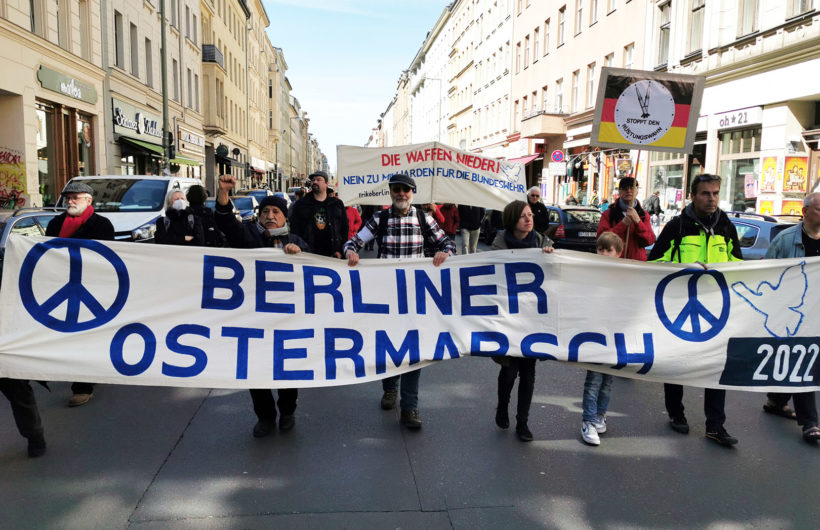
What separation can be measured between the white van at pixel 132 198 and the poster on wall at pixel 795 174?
14731 mm

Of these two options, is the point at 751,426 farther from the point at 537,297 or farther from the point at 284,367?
the point at 284,367

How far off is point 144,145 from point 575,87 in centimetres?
2044

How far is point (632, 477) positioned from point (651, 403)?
176cm

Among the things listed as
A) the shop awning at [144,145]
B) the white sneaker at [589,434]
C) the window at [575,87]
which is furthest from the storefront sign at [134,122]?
the white sneaker at [589,434]

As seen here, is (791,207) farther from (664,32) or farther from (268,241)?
(268,241)

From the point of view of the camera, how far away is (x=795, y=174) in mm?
16875

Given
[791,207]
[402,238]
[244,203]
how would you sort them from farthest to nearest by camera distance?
[244,203] → [791,207] → [402,238]

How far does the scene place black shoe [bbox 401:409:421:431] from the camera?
4.82m

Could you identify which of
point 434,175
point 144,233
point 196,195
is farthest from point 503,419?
point 144,233

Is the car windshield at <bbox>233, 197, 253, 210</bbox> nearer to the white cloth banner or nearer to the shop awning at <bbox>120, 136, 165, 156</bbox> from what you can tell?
the shop awning at <bbox>120, 136, 165, 156</bbox>

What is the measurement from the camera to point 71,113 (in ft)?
66.2

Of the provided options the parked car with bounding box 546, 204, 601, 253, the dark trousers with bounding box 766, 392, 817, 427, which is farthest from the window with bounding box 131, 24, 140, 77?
the dark trousers with bounding box 766, 392, 817, 427

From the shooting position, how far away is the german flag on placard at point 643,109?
618 cm

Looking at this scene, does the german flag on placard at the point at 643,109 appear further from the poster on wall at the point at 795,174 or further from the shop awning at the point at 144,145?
the shop awning at the point at 144,145
